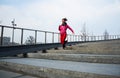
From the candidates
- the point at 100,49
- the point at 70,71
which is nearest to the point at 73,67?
the point at 70,71

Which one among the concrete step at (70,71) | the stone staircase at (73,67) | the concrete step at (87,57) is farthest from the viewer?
the concrete step at (87,57)

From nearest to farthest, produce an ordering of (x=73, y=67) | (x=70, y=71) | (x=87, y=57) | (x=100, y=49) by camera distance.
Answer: (x=70, y=71) → (x=73, y=67) → (x=87, y=57) → (x=100, y=49)

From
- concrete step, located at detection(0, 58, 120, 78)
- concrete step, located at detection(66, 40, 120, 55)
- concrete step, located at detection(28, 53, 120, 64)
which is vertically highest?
concrete step, located at detection(66, 40, 120, 55)

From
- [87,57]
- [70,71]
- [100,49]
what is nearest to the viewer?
[70,71]

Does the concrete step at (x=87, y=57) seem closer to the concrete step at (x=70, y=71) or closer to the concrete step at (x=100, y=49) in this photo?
the concrete step at (x=70, y=71)

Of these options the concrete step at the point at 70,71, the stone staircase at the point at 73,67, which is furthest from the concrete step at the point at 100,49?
the concrete step at the point at 70,71

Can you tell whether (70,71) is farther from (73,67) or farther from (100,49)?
(100,49)

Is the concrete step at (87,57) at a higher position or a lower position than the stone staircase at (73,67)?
higher

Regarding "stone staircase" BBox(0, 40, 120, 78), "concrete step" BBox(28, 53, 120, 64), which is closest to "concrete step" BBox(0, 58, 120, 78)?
"stone staircase" BBox(0, 40, 120, 78)

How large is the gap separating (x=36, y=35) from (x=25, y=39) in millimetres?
2042

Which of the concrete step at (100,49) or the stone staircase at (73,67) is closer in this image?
the stone staircase at (73,67)

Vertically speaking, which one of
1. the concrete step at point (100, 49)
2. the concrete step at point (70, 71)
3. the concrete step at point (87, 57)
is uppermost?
the concrete step at point (100, 49)

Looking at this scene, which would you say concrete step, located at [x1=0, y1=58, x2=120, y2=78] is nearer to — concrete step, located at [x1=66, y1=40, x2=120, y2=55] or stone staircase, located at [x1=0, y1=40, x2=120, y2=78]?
stone staircase, located at [x1=0, y1=40, x2=120, y2=78]

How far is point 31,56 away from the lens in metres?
8.52
